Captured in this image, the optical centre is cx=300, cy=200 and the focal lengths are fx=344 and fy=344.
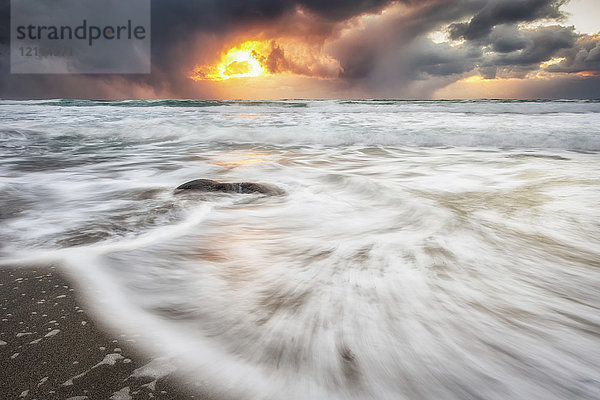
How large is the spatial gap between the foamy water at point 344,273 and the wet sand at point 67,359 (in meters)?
0.07

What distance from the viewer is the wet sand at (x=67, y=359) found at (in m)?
0.97

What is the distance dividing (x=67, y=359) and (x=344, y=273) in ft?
3.98

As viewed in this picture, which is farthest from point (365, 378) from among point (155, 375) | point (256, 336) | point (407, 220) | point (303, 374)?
point (407, 220)

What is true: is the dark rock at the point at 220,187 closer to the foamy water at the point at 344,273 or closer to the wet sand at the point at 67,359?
the foamy water at the point at 344,273

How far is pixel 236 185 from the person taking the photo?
138 inches

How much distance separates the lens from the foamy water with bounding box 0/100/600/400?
1.11 metres

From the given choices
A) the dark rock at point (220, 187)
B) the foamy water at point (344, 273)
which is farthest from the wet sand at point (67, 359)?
the dark rock at point (220, 187)

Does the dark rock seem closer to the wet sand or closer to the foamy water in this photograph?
the foamy water

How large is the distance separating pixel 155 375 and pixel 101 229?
1.72 meters

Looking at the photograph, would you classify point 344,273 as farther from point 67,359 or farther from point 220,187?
point 220,187

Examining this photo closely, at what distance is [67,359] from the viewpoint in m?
1.08

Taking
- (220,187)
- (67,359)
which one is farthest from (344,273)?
(220,187)

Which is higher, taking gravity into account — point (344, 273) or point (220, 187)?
point (220, 187)

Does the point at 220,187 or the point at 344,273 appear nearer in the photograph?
the point at 344,273
